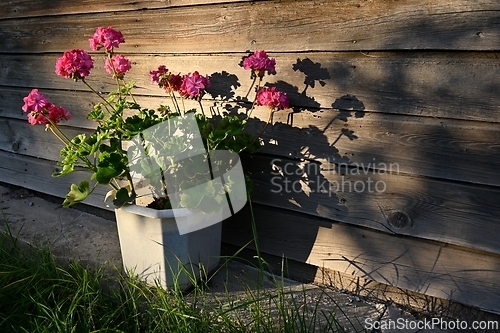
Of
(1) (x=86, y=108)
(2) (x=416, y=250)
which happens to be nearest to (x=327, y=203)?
(2) (x=416, y=250)

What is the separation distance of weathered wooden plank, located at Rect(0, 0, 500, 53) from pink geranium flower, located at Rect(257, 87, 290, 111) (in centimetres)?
19

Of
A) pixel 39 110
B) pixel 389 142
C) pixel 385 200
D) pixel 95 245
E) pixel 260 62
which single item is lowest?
pixel 95 245

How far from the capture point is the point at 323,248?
2.00 m

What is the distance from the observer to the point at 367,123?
5.83ft

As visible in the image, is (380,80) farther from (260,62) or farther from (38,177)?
(38,177)

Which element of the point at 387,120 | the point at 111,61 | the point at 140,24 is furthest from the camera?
the point at 140,24

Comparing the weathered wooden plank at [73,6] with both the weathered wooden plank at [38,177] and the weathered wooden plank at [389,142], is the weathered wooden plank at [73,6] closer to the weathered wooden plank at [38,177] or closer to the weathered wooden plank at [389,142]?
the weathered wooden plank at [389,142]

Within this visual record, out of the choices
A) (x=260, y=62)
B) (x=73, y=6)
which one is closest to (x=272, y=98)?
(x=260, y=62)

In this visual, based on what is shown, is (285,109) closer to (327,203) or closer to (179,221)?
(327,203)

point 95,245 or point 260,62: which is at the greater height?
point 260,62

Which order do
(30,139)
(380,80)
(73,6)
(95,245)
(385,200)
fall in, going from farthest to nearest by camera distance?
(30,139)
(73,6)
(95,245)
(385,200)
(380,80)

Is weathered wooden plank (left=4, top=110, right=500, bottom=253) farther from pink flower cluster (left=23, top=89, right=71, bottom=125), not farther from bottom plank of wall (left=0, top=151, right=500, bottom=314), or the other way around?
pink flower cluster (left=23, top=89, right=71, bottom=125)

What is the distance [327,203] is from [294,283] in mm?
377
